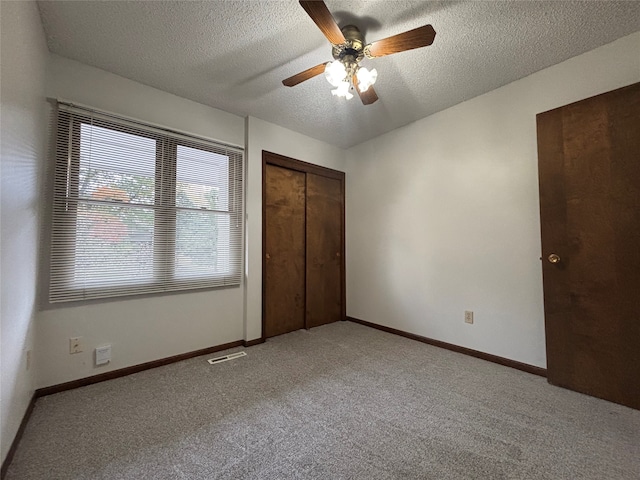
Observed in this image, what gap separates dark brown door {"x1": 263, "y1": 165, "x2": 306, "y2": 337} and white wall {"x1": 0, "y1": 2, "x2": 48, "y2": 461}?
5.74 feet

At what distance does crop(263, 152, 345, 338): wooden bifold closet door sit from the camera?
2988 millimetres

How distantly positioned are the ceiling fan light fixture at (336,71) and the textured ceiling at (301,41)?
27 centimetres

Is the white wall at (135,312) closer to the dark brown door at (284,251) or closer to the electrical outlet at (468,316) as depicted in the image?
the dark brown door at (284,251)

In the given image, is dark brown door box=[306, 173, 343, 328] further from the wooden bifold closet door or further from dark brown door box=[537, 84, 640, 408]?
dark brown door box=[537, 84, 640, 408]

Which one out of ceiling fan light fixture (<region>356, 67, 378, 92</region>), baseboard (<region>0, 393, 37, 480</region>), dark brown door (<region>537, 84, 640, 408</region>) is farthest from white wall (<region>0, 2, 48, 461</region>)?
dark brown door (<region>537, 84, 640, 408</region>)

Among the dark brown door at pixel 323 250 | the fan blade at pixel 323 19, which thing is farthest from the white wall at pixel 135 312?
the fan blade at pixel 323 19

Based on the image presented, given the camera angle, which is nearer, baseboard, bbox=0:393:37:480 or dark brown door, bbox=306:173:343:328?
baseboard, bbox=0:393:37:480

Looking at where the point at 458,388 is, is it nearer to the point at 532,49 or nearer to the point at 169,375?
the point at 169,375

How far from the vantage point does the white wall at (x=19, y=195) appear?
1.13 meters

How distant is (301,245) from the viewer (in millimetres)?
3273

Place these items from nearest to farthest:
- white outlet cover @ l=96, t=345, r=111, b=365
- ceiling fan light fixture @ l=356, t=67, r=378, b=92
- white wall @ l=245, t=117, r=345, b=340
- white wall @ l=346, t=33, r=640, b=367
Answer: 1. ceiling fan light fixture @ l=356, t=67, r=378, b=92
2. white outlet cover @ l=96, t=345, r=111, b=365
3. white wall @ l=346, t=33, r=640, b=367
4. white wall @ l=245, t=117, r=345, b=340

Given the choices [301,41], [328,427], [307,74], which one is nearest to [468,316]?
[328,427]

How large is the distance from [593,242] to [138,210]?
133 inches

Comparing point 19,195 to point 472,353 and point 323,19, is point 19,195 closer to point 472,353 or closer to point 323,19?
point 323,19
